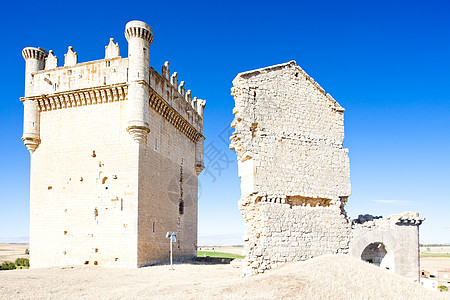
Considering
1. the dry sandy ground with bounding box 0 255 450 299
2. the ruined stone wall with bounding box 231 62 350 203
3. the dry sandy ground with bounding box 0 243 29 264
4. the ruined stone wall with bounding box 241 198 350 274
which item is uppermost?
the ruined stone wall with bounding box 231 62 350 203

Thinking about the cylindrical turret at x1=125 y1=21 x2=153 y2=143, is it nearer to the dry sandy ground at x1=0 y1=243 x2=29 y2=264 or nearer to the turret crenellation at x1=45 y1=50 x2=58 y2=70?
→ the turret crenellation at x1=45 y1=50 x2=58 y2=70

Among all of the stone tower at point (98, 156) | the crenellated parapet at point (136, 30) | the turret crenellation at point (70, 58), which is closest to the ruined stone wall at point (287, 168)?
the stone tower at point (98, 156)

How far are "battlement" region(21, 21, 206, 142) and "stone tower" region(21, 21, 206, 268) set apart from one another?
0.05 meters

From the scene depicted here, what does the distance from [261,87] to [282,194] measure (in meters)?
3.32

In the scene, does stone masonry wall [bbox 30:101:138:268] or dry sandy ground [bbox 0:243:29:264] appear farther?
dry sandy ground [bbox 0:243:29:264]

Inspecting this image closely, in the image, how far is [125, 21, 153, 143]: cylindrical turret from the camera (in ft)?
57.7

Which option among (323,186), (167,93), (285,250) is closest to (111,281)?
(285,250)

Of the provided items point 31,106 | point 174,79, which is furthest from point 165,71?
point 31,106

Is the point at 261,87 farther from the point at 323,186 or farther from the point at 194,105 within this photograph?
the point at 194,105

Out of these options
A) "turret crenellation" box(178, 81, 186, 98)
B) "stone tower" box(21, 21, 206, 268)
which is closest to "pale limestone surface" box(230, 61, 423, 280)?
"stone tower" box(21, 21, 206, 268)

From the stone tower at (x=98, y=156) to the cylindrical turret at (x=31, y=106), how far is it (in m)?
0.05

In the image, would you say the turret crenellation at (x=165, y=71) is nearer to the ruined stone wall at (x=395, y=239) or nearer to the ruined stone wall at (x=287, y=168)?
the ruined stone wall at (x=287, y=168)

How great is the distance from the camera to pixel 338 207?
1244 cm

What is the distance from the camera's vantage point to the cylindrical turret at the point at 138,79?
17578mm
